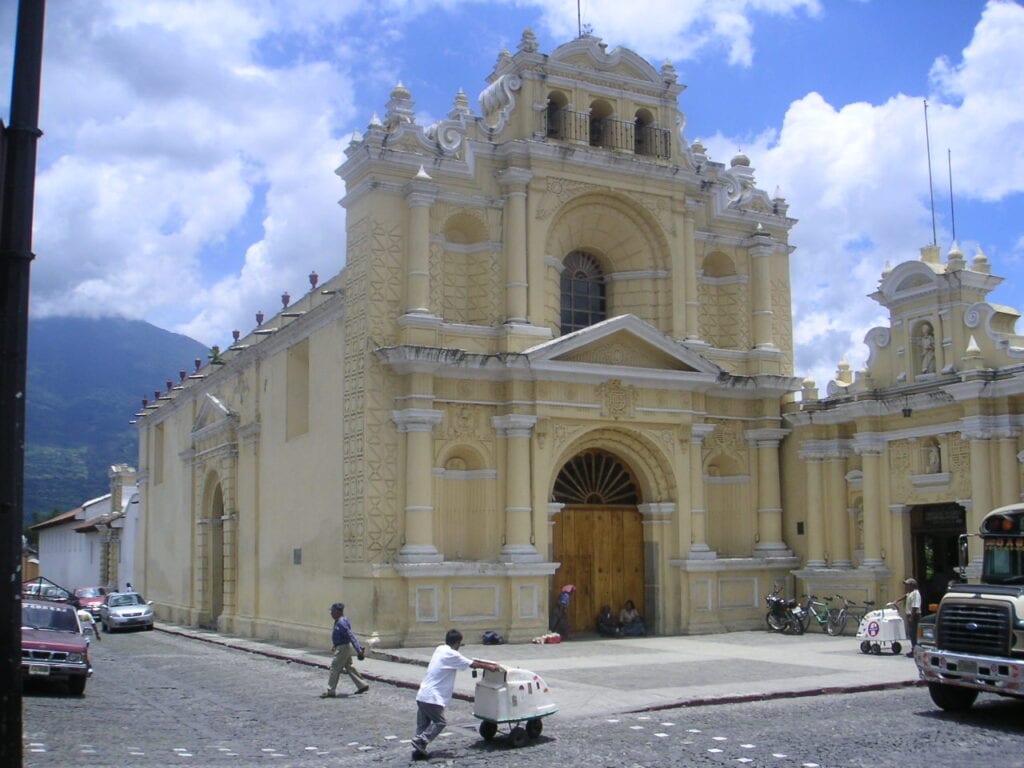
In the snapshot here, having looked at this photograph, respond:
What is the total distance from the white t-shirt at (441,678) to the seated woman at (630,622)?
504 inches

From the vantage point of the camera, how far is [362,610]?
72.9ft

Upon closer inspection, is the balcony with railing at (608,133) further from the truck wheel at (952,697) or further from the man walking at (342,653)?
the truck wheel at (952,697)

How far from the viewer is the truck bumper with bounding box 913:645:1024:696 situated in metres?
12.5

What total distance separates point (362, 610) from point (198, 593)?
45.3 ft

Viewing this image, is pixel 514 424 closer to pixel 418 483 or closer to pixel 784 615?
pixel 418 483

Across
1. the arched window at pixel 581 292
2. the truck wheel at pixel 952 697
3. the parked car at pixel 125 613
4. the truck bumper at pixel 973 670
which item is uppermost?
the arched window at pixel 581 292

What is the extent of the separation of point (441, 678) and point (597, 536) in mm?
13323

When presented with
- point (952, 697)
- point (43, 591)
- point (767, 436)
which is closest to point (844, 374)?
point (767, 436)

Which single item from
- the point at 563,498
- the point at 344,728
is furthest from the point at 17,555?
the point at 563,498

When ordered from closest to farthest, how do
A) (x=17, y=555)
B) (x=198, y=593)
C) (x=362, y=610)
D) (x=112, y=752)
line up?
(x=17, y=555) < (x=112, y=752) < (x=362, y=610) < (x=198, y=593)

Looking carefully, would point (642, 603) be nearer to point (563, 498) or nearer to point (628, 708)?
point (563, 498)

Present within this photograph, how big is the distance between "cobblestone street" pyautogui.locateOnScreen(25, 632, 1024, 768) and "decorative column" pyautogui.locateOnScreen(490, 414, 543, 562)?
5.98 m

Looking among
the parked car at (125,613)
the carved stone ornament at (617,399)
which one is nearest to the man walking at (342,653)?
the carved stone ornament at (617,399)

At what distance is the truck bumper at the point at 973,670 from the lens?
12.5m
